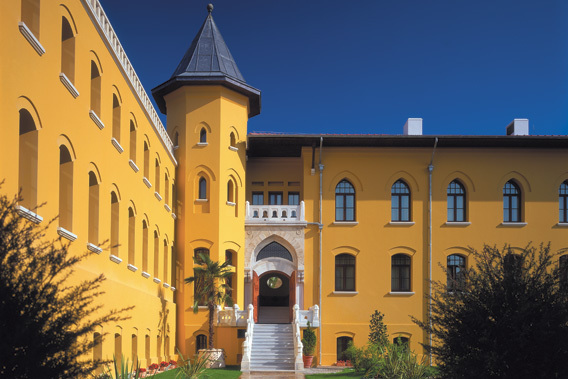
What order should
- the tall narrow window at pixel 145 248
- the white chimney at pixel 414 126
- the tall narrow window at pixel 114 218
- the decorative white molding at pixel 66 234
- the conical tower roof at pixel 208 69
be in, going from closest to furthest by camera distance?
the decorative white molding at pixel 66 234, the tall narrow window at pixel 114 218, the tall narrow window at pixel 145 248, the conical tower roof at pixel 208 69, the white chimney at pixel 414 126

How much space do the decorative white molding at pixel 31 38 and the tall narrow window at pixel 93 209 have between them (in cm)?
518

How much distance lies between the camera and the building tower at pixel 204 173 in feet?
101

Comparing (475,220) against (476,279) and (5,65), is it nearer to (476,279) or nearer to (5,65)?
(476,279)

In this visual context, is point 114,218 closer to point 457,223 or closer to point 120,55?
point 120,55

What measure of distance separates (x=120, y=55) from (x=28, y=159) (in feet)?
26.0

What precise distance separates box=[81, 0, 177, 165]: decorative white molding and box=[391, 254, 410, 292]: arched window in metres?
12.2

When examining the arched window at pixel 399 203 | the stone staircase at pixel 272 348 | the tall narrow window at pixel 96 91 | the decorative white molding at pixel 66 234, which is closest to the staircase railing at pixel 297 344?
the stone staircase at pixel 272 348

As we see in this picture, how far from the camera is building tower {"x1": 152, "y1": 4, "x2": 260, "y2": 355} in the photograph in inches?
1207

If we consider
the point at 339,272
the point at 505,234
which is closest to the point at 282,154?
the point at 339,272

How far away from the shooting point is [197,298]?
2894 cm

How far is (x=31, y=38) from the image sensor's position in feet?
42.0

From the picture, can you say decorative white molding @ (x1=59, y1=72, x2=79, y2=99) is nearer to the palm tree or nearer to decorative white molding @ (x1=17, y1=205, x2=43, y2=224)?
decorative white molding @ (x1=17, y1=205, x2=43, y2=224)

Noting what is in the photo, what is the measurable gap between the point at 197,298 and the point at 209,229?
3.25 meters

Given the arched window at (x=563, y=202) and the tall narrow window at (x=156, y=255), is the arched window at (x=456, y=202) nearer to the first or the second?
the arched window at (x=563, y=202)
